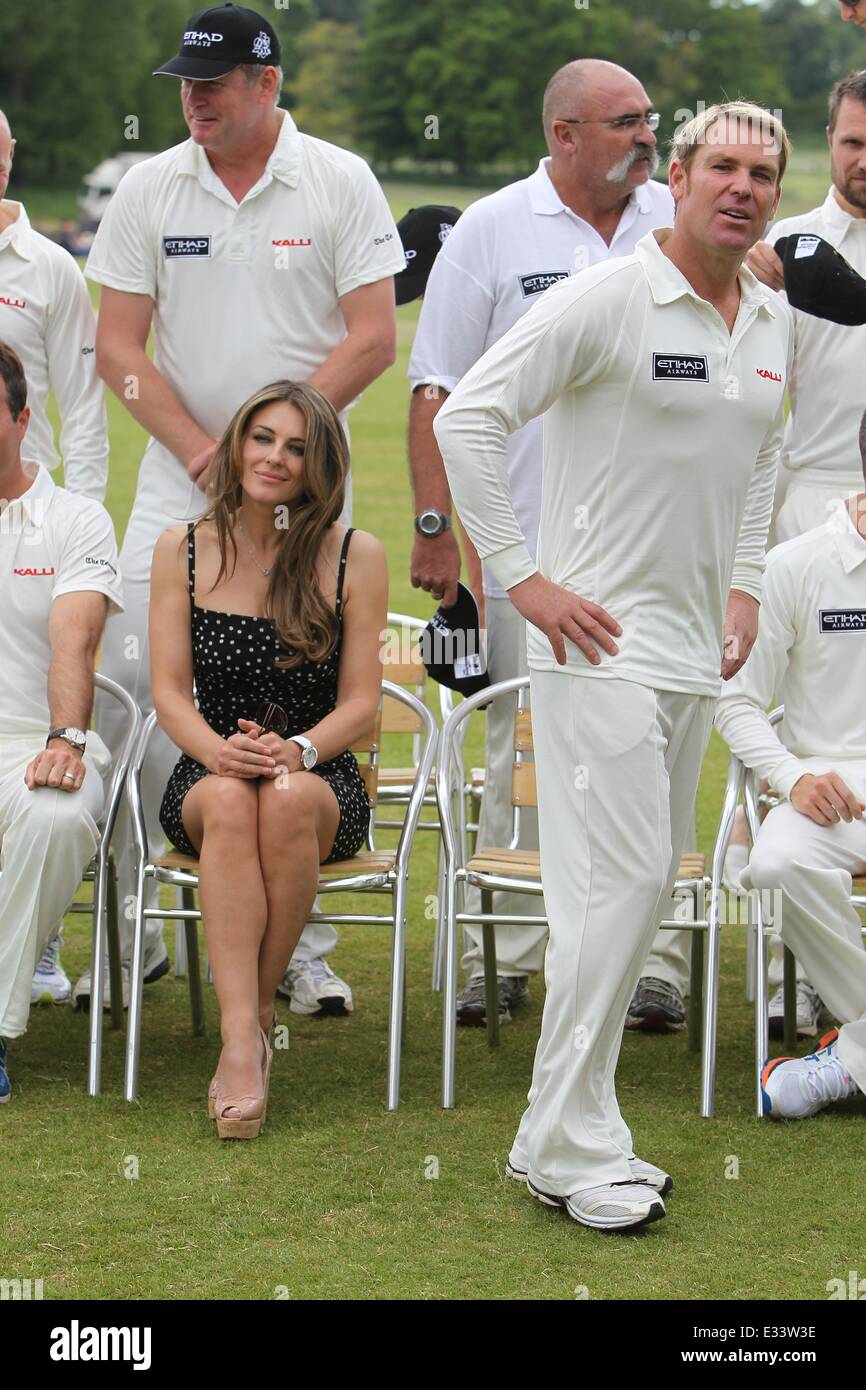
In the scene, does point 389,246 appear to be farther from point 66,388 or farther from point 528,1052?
point 528,1052

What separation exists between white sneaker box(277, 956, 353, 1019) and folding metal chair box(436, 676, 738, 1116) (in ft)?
1.83

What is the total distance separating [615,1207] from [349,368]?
2.83 m

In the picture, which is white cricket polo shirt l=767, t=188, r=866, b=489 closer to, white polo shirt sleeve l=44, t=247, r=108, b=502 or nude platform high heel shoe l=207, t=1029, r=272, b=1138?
white polo shirt sleeve l=44, t=247, r=108, b=502

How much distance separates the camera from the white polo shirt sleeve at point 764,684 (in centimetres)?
573

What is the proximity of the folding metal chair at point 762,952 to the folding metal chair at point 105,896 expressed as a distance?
6.01 feet

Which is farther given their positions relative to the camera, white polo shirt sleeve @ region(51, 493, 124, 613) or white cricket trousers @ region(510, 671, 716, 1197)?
white polo shirt sleeve @ region(51, 493, 124, 613)

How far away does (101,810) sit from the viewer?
225 inches

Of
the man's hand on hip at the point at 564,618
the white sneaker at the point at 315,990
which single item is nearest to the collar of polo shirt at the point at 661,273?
the man's hand on hip at the point at 564,618

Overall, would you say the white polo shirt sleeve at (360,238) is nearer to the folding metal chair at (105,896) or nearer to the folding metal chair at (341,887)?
the folding metal chair at (105,896)

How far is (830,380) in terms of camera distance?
20.7ft

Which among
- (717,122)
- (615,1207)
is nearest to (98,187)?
(717,122)

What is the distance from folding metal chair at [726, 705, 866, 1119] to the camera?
5512 mm

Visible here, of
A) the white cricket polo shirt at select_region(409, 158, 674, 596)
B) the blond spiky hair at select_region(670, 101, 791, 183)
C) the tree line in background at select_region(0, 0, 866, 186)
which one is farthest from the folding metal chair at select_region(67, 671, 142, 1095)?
the tree line in background at select_region(0, 0, 866, 186)

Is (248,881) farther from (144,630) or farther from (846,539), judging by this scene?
(846,539)
